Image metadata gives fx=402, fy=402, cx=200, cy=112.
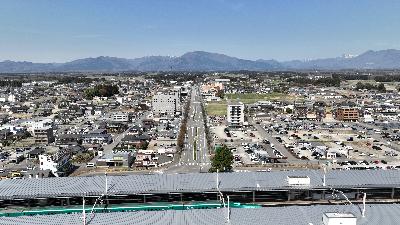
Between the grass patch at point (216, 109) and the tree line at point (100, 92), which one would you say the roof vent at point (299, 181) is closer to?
the grass patch at point (216, 109)

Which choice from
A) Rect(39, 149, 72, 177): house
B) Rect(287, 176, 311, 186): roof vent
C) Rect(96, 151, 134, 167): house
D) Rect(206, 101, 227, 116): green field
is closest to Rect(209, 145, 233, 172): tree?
Rect(96, 151, 134, 167): house

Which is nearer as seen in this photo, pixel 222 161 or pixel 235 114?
pixel 222 161

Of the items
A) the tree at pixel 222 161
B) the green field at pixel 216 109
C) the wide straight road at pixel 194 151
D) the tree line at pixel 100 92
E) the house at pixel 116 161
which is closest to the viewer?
the tree at pixel 222 161

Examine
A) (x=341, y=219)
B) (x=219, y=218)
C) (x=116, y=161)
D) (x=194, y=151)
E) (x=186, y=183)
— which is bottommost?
(x=194, y=151)

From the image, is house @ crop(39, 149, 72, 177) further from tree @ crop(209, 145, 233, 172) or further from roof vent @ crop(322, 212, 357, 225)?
roof vent @ crop(322, 212, 357, 225)

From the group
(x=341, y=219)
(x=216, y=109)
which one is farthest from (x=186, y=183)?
(x=216, y=109)

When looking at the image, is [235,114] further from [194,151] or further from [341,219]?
[341,219]

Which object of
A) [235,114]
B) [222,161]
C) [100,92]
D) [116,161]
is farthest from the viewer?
Result: [100,92]

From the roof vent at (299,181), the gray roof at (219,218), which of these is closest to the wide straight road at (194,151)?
the roof vent at (299,181)
